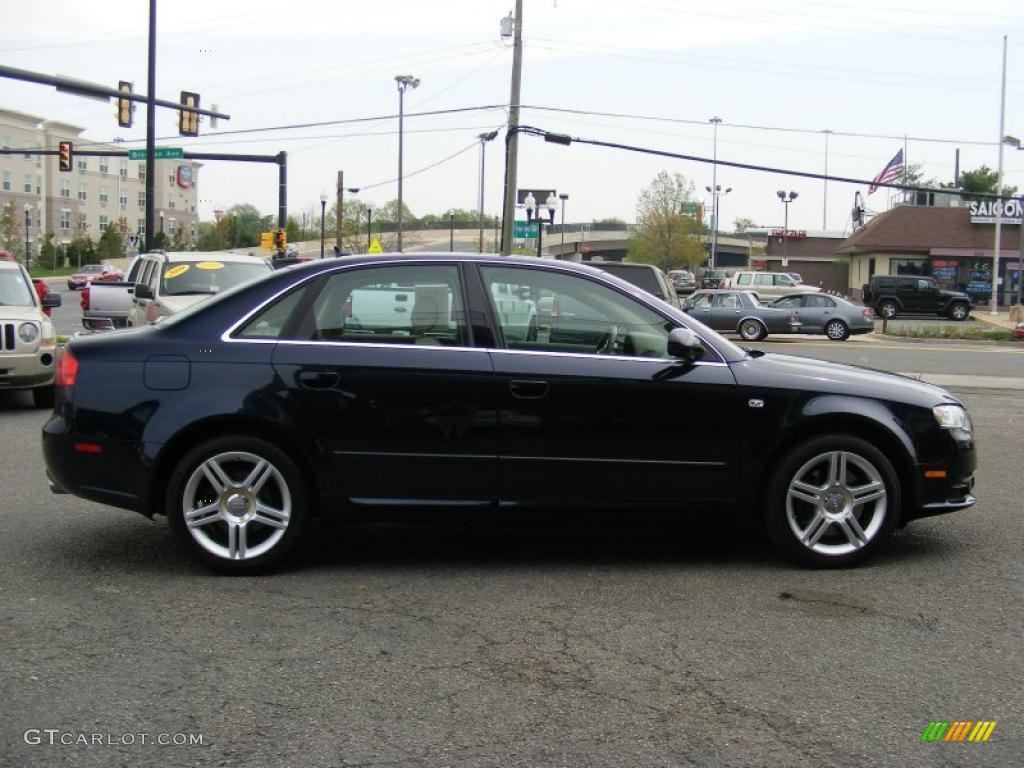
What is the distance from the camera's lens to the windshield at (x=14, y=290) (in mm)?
11391

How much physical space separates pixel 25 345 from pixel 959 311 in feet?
133

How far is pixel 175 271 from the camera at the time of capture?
14258mm

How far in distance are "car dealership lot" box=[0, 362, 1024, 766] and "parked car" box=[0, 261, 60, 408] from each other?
16.2 ft

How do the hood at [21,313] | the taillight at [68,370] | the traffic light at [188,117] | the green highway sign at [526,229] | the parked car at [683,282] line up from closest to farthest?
the taillight at [68,370] < the hood at [21,313] < the traffic light at [188,117] < the green highway sign at [526,229] < the parked car at [683,282]

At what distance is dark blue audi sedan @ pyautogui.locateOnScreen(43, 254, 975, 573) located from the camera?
5.16 meters

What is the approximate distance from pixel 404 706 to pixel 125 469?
2232 mm

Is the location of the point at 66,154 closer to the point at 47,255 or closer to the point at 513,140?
the point at 513,140

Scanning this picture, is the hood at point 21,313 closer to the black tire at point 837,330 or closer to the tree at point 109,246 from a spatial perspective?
the black tire at point 837,330

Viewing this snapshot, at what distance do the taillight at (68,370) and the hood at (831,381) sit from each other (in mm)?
3330

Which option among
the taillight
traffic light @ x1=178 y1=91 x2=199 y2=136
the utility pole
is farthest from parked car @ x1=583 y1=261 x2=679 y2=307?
traffic light @ x1=178 y1=91 x2=199 y2=136

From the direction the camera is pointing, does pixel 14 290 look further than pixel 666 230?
No

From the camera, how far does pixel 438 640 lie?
14.3 ft

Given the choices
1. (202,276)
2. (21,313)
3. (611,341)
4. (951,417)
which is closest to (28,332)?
(21,313)

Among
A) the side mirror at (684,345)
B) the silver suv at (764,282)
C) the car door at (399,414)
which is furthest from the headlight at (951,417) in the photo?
the silver suv at (764,282)
